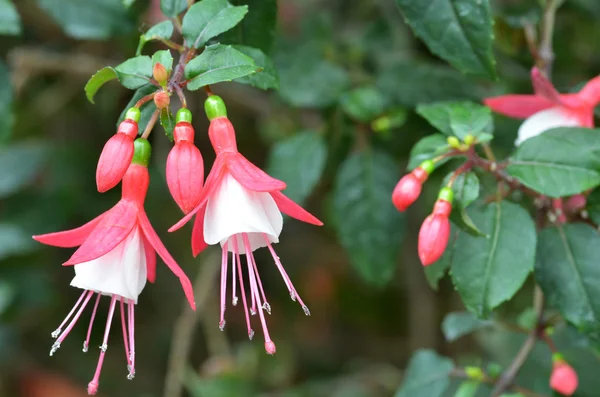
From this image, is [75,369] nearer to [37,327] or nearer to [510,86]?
[37,327]

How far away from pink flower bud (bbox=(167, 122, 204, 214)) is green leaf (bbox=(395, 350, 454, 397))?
0.55 m

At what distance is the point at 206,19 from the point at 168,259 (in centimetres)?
25

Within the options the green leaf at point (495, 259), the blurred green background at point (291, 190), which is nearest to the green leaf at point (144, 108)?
the blurred green background at point (291, 190)

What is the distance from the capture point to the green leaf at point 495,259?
2.29 ft

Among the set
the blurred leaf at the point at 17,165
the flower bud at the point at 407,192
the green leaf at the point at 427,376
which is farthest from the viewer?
the blurred leaf at the point at 17,165

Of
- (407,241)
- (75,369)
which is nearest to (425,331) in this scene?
(407,241)

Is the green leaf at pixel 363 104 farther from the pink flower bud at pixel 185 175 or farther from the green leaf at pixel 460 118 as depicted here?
the pink flower bud at pixel 185 175

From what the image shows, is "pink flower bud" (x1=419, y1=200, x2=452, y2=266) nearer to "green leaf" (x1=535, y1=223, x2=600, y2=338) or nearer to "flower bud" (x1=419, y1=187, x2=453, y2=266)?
"flower bud" (x1=419, y1=187, x2=453, y2=266)

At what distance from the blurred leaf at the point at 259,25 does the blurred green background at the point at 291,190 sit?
13 centimetres

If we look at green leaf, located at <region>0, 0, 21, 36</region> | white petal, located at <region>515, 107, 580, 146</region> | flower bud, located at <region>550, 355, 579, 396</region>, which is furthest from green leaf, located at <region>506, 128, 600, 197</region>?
green leaf, located at <region>0, 0, 21, 36</region>

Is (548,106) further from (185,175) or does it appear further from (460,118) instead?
(185,175)

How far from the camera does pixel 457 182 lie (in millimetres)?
701

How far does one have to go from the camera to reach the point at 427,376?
962 millimetres

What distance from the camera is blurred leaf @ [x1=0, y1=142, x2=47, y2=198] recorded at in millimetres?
1419
